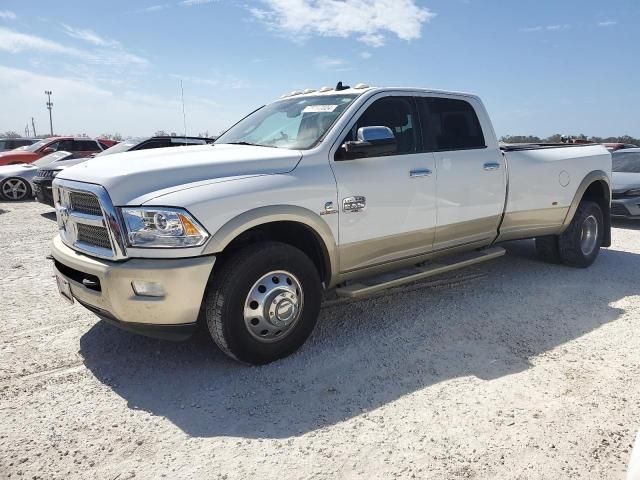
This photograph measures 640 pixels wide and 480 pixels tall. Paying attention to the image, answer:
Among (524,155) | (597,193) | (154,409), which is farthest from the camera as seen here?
(597,193)

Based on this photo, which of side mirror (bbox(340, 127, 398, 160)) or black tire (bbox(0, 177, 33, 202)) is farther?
black tire (bbox(0, 177, 33, 202))

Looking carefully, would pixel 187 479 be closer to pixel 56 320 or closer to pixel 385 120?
pixel 56 320

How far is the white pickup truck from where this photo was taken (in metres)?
2.99

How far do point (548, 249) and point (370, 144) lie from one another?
11.8ft

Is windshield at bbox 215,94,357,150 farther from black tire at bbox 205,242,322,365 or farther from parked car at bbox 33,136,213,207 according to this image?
parked car at bbox 33,136,213,207

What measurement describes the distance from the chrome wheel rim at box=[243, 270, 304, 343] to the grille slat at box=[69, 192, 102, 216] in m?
1.12

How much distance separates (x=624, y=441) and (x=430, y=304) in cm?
221

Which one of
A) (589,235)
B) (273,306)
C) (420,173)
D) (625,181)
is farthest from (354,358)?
(625,181)

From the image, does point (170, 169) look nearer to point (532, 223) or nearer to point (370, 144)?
point (370, 144)

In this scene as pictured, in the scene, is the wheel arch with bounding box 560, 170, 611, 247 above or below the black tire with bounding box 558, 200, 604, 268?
above

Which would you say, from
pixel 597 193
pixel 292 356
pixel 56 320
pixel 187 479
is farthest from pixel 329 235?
pixel 597 193

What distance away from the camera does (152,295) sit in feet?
9.80

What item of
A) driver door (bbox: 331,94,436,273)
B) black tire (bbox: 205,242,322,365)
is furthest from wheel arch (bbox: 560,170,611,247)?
black tire (bbox: 205,242,322,365)

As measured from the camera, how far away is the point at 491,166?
4.84 m
